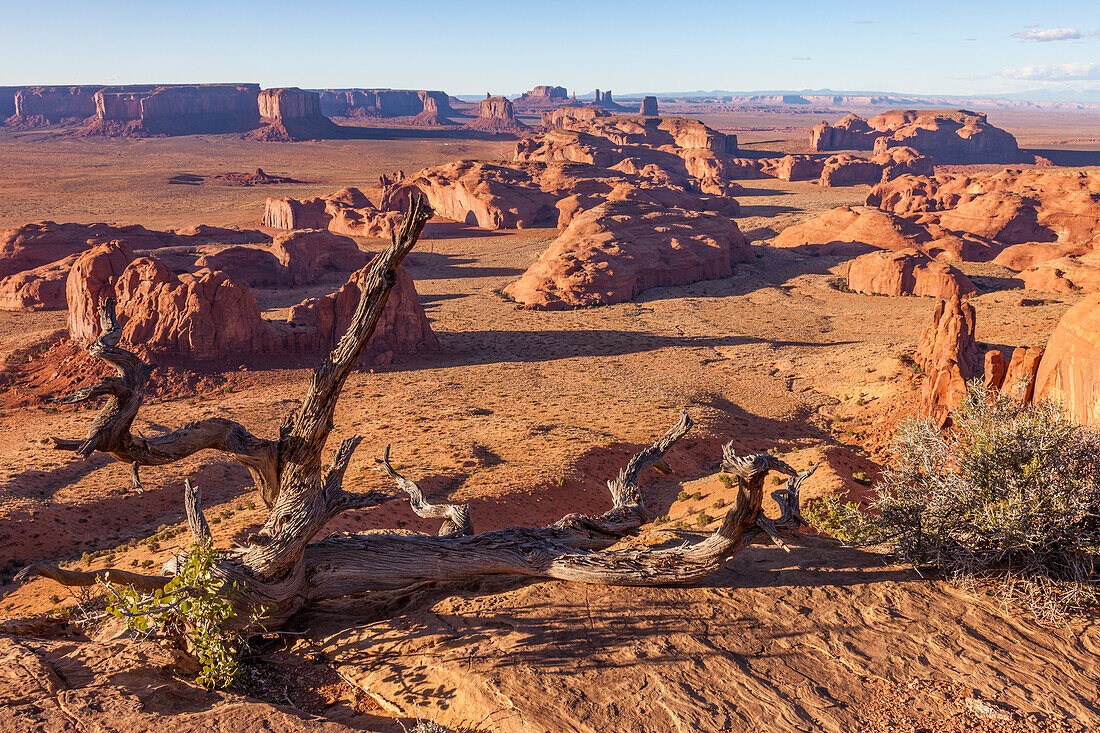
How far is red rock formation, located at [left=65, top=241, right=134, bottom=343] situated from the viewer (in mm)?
38062

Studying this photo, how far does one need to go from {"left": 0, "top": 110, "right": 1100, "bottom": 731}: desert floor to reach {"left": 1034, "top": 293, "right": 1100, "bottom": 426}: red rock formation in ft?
20.0

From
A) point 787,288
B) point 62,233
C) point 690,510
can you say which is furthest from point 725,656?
point 62,233

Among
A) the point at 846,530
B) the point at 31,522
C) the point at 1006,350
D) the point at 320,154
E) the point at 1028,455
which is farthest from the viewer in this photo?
the point at 320,154

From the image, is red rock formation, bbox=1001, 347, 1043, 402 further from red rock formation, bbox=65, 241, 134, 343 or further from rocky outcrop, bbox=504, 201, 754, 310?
red rock formation, bbox=65, 241, 134, 343

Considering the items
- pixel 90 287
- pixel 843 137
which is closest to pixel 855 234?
pixel 90 287

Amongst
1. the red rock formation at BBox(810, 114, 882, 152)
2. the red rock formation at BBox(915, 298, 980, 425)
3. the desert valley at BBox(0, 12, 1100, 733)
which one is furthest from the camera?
the red rock formation at BBox(810, 114, 882, 152)

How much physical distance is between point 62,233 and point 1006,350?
67.6 meters

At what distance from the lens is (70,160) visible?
143500mm

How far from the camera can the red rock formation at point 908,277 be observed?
174 feet

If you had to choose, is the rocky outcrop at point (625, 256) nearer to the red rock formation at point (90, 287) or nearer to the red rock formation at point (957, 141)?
the red rock formation at point (90, 287)

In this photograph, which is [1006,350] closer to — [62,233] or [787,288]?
[787,288]

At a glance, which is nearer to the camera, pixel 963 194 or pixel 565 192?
pixel 963 194

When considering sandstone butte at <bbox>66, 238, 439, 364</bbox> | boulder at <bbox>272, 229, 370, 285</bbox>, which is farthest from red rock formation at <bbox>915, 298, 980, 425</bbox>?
boulder at <bbox>272, 229, 370, 285</bbox>

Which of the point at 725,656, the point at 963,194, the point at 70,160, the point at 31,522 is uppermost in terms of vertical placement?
the point at 70,160
